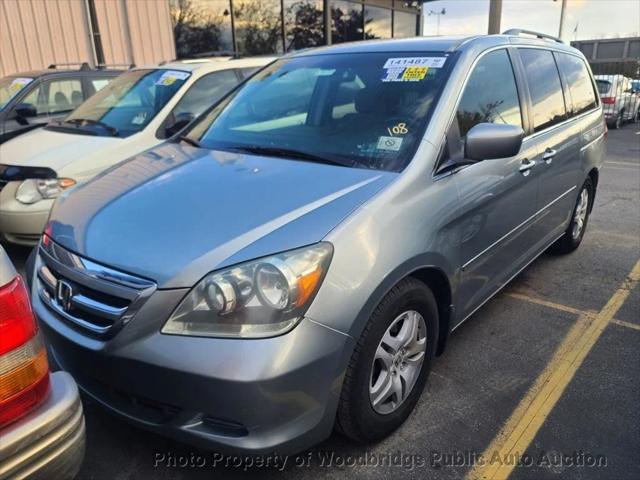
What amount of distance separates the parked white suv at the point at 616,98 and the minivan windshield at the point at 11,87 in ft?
44.8

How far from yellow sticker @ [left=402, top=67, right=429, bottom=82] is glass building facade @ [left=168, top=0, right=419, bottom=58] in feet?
24.9

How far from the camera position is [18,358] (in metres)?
1.50

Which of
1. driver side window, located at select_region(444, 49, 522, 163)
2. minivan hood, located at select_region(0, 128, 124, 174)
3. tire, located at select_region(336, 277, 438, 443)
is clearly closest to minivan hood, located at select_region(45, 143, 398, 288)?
tire, located at select_region(336, 277, 438, 443)

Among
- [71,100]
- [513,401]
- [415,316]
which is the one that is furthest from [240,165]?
[71,100]

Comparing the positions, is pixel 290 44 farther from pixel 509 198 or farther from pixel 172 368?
pixel 172 368

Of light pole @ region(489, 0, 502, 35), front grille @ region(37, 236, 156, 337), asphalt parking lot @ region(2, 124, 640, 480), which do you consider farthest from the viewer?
light pole @ region(489, 0, 502, 35)

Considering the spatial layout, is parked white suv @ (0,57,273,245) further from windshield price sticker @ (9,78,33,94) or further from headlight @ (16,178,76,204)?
windshield price sticker @ (9,78,33,94)

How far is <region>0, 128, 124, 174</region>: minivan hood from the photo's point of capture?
4574 millimetres

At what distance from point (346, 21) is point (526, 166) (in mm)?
14022

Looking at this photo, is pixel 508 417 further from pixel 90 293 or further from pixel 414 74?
pixel 90 293

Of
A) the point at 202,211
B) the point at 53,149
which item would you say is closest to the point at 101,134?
the point at 53,149

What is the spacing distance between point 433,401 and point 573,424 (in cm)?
65

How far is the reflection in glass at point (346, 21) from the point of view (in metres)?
15.6

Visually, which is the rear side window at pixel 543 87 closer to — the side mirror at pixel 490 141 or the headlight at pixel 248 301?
the side mirror at pixel 490 141
